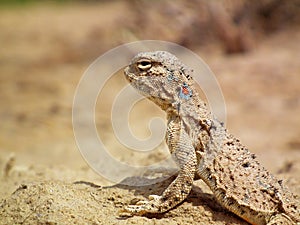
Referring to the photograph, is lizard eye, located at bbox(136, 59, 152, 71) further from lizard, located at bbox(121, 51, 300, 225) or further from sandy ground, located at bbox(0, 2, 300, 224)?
sandy ground, located at bbox(0, 2, 300, 224)

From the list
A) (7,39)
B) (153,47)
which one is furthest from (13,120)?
(7,39)

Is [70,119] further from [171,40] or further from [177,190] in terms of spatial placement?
[177,190]

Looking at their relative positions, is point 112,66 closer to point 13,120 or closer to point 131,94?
point 131,94

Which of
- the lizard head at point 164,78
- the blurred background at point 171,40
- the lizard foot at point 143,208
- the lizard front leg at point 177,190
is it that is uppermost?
the blurred background at point 171,40

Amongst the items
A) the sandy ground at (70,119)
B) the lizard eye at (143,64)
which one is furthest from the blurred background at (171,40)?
the lizard eye at (143,64)

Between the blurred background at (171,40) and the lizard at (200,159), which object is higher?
the blurred background at (171,40)

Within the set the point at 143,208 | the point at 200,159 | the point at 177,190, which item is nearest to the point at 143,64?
the point at 200,159

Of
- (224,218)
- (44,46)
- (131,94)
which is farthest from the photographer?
(44,46)

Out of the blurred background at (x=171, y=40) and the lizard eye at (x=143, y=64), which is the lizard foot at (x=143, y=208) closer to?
the lizard eye at (x=143, y=64)
